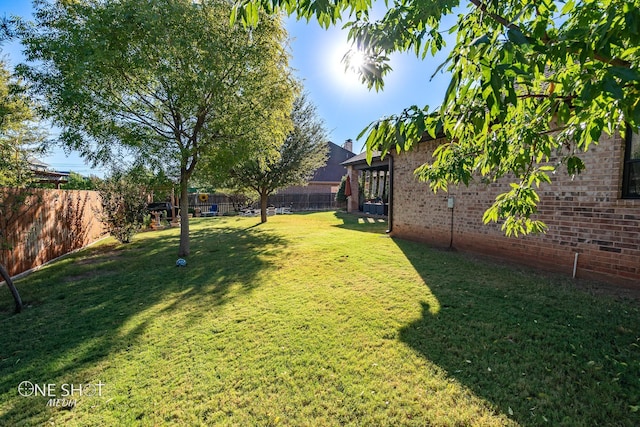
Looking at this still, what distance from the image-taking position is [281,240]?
33.3 feet

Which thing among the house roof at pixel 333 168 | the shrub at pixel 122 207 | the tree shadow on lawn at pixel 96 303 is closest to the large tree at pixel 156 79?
the tree shadow on lawn at pixel 96 303

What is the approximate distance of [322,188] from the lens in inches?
1288

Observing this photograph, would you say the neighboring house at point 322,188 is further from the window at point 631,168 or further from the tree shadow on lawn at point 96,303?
the window at point 631,168

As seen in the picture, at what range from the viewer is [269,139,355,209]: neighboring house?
2533 cm

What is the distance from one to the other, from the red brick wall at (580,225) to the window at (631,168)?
8cm

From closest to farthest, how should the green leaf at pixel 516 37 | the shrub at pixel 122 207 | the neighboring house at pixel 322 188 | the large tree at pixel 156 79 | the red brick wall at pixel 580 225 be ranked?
the green leaf at pixel 516 37 → the red brick wall at pixel 580 225 → the large tree at pixel 156 79 → the shrub at pixel 122 207 → the neighboring house at pixel 322 188

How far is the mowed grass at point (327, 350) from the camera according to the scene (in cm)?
232

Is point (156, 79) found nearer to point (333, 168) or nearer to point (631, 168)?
point (631, 168)

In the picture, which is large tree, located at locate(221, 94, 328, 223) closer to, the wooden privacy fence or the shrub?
the shrub

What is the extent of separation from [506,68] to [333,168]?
33.7m

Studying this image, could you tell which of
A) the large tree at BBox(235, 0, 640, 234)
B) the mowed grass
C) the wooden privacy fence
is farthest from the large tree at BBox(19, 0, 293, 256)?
the large tree at BBox(235, 0, 640, 234)

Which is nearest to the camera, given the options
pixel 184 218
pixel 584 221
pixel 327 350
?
pixel 327 350

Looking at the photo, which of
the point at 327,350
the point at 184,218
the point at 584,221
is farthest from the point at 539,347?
the point at 184,218

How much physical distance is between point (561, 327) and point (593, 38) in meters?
3.45
